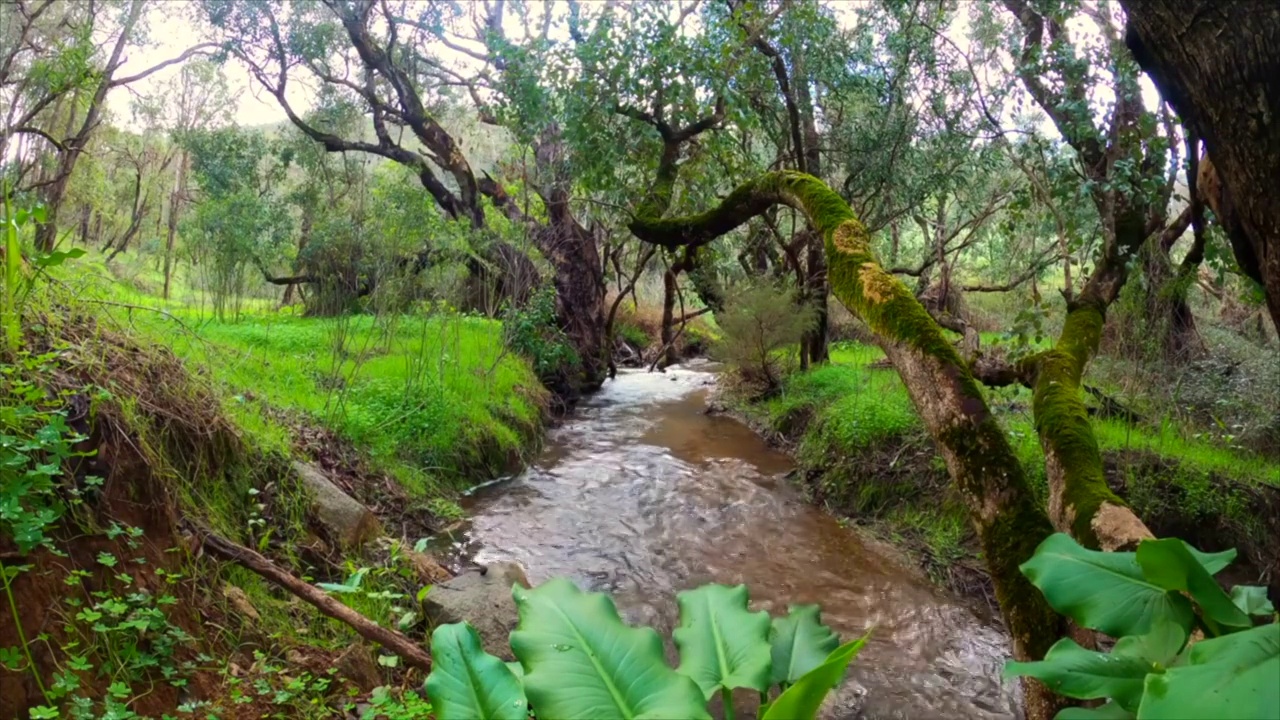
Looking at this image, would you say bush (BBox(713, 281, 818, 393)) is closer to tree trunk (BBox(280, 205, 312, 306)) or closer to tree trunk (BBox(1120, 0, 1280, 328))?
tree trunk (BBox(280, 205, 312, 306))

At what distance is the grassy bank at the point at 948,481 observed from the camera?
14.7 feet

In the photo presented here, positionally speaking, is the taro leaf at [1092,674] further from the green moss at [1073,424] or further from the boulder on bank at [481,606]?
the boulder on bank at [481,606]

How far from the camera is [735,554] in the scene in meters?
5.16

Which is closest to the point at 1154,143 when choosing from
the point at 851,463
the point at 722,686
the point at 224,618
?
the point at 851,463

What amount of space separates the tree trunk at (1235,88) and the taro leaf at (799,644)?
1030 millimetres

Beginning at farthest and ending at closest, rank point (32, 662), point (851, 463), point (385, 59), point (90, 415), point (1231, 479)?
point (385, 59) < point (851, 463) < point (1231, 479) < point (90, 415) < point (32, 662)

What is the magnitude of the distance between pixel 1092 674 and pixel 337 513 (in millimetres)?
3768

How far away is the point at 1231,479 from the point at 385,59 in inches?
456

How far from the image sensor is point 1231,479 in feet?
15.2

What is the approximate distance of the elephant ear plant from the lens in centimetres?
101

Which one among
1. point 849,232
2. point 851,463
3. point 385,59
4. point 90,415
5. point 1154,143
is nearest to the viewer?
point 90,415

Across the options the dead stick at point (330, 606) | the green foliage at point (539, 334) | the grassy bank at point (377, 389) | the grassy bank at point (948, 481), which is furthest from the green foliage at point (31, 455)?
the green foliage at point (539, 334)

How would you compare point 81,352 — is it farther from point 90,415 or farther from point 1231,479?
point 1231,479

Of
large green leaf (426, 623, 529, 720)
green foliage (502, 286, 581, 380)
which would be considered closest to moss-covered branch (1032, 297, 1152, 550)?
large green leaf (426, 623, 529, 720)
